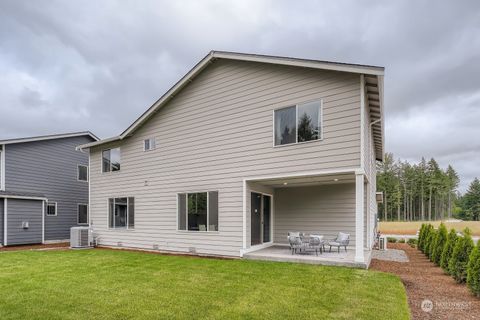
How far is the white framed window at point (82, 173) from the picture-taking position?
1894 cm

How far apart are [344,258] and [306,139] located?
3507 millimetres

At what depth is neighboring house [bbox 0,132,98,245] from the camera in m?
15.2

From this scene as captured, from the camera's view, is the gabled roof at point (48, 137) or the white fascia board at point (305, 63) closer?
the white fascia board at point (305, 63)

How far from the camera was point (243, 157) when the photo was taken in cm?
993

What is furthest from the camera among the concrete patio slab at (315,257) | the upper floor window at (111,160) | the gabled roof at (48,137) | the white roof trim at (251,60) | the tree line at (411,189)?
the tree line at (411,189)

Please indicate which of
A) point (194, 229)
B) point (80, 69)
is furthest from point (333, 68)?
point (80, 69)

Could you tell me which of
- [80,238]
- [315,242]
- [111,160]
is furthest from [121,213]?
[315,242]

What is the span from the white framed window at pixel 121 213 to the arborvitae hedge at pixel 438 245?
11.3 meters

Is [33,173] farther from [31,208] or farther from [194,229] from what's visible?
[194,229]

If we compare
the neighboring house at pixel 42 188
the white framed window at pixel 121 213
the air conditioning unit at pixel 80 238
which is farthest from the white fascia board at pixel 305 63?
the neighboring house at pixel 42 188

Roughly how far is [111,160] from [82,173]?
6.63m

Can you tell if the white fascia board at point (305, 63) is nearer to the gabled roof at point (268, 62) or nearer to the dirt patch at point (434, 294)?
the gabled roof at point (268, 62)

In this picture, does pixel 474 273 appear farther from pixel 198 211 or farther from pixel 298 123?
pixel 198 211

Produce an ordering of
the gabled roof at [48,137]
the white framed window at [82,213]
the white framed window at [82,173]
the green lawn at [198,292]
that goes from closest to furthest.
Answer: the green lawn at [198,292]
the gabled roof at [48,137]
the white framed window at [82,213]
the white framed window at [82,173]
